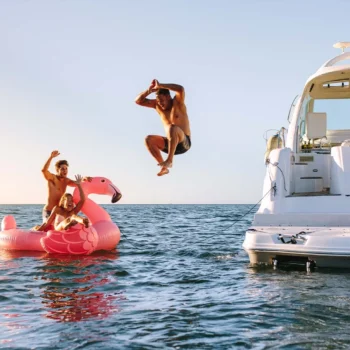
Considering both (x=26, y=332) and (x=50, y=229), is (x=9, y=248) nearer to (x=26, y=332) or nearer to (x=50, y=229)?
(x=50, y=229)

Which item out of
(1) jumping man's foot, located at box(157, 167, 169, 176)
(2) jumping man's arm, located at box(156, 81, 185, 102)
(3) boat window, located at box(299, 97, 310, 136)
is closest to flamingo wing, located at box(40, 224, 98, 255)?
(3) boat window, located at box(299, 97, 310, 136)

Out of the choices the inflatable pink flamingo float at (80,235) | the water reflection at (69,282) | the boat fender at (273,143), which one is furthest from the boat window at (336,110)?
the water reflection at (69,282)

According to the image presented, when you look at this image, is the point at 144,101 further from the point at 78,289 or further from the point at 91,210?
the point at 91,210

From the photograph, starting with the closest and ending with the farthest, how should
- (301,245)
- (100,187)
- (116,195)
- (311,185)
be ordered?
(301,245), (311,185), (116,195), (100,187)

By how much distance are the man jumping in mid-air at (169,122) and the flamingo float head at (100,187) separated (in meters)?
→ 8.64

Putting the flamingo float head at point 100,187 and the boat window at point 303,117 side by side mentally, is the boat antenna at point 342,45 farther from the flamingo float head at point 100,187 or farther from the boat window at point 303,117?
the flamingo float head at point 100,187

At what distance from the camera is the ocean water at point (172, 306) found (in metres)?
6.34

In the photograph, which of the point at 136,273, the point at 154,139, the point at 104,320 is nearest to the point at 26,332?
the point at 104,320

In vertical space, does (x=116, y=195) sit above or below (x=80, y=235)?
above

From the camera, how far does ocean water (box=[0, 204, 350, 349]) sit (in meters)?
6.34

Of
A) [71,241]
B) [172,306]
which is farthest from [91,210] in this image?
[172,306]

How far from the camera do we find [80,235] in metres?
13.9

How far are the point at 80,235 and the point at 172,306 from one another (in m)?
6.32

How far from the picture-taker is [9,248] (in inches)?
585
